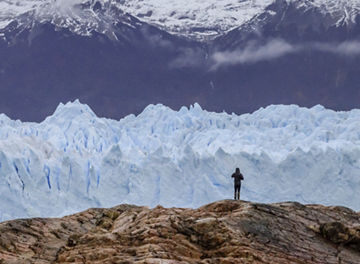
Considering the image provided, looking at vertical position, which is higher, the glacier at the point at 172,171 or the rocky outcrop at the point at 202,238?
the glacier at the point at 172,171

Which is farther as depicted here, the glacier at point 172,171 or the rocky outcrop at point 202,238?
the glacier at point 172,171

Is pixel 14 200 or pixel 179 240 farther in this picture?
pixel 14 200

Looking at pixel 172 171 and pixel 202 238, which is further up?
pixel 172 171

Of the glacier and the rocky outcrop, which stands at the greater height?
the glacier

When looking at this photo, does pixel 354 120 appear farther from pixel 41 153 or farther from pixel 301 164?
pixel 41 153

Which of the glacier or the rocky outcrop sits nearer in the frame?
the rocky outcrop

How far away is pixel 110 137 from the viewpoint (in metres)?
36.0

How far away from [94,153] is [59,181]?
3327 millimetres

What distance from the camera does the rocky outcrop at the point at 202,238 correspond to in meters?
7.22

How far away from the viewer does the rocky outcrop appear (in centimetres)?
722

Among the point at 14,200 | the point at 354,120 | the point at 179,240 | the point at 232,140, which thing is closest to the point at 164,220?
the point at 179,240

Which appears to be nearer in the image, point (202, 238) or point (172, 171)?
point (202, 238)

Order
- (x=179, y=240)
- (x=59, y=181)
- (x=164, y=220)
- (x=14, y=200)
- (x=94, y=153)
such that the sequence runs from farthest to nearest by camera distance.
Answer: (x=94, y=153) → (x=59, y=181) → (x=14, y=200) → (x=164, y=220) → (x=179, y=240)

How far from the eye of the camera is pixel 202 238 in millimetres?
7641
